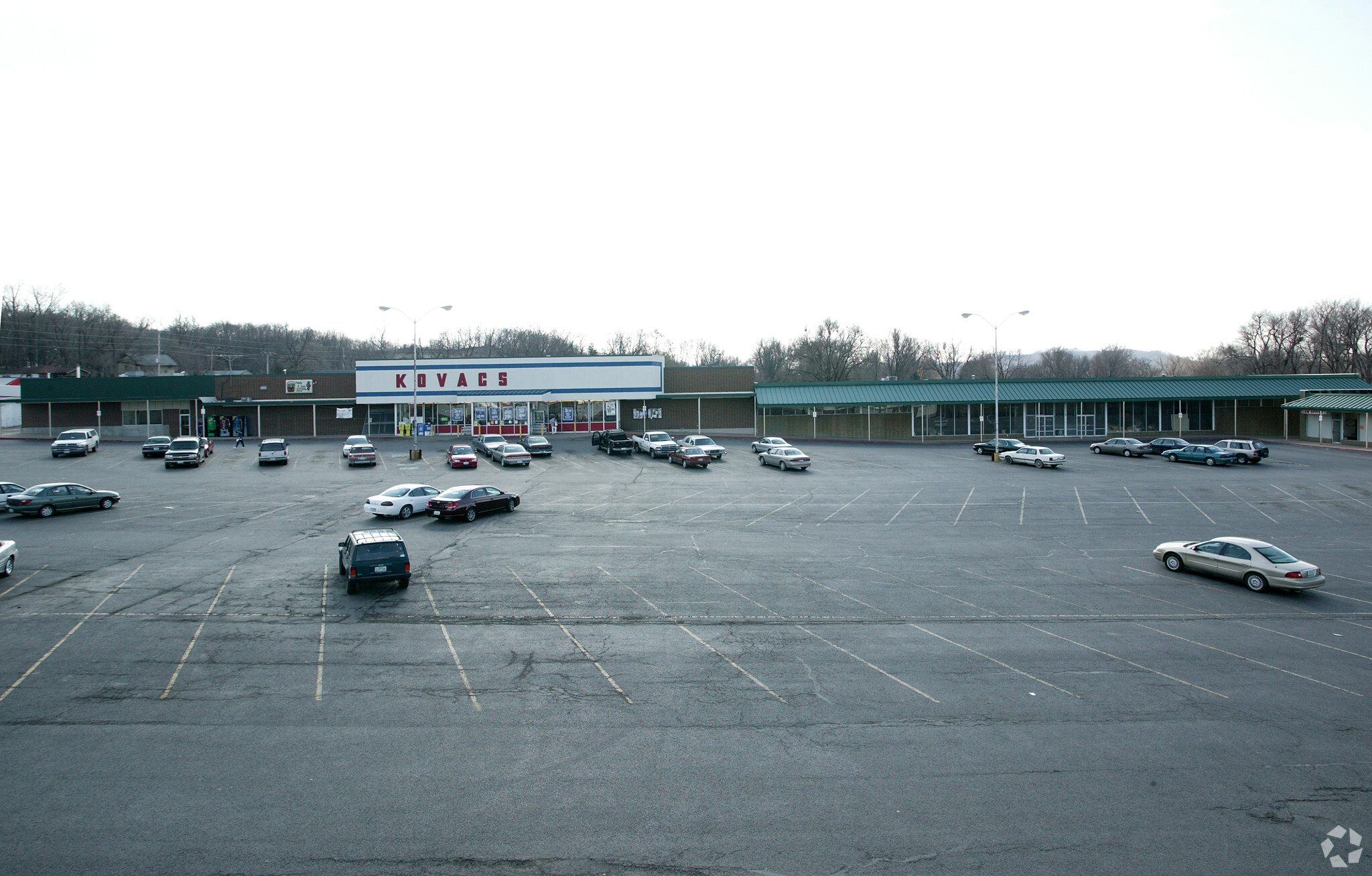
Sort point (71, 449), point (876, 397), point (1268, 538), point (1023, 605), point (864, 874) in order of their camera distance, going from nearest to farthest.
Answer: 1. point (864, 874)
2. point (1023, 605)
3. point (1268, 538)
4. point (71, 449)
5. point (876, 397)

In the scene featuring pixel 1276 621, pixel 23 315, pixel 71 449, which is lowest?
pixel 1276 621

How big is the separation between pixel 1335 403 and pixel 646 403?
50388 millimetres

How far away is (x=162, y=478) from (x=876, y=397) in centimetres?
4674

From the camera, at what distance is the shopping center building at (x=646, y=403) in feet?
191

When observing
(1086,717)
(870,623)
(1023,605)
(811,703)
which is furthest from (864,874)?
(1023,605)

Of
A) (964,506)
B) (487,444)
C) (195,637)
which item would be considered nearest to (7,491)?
(195,637)

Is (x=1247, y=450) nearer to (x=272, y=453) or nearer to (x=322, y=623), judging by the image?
(x=322, y=623)

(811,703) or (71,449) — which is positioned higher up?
(71,449)

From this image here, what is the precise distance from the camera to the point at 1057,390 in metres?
59.4

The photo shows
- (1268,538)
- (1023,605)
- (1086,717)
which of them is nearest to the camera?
(1086,717)

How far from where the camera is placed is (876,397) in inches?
2324

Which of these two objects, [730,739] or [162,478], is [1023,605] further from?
[162,478]

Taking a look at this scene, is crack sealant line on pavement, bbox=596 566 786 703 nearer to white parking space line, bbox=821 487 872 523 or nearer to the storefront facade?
white parking space line, bbox=821 487 872 523

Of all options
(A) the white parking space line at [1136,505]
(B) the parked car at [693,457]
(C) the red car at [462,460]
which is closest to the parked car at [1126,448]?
(A) the white parking space line at [1136,505]
